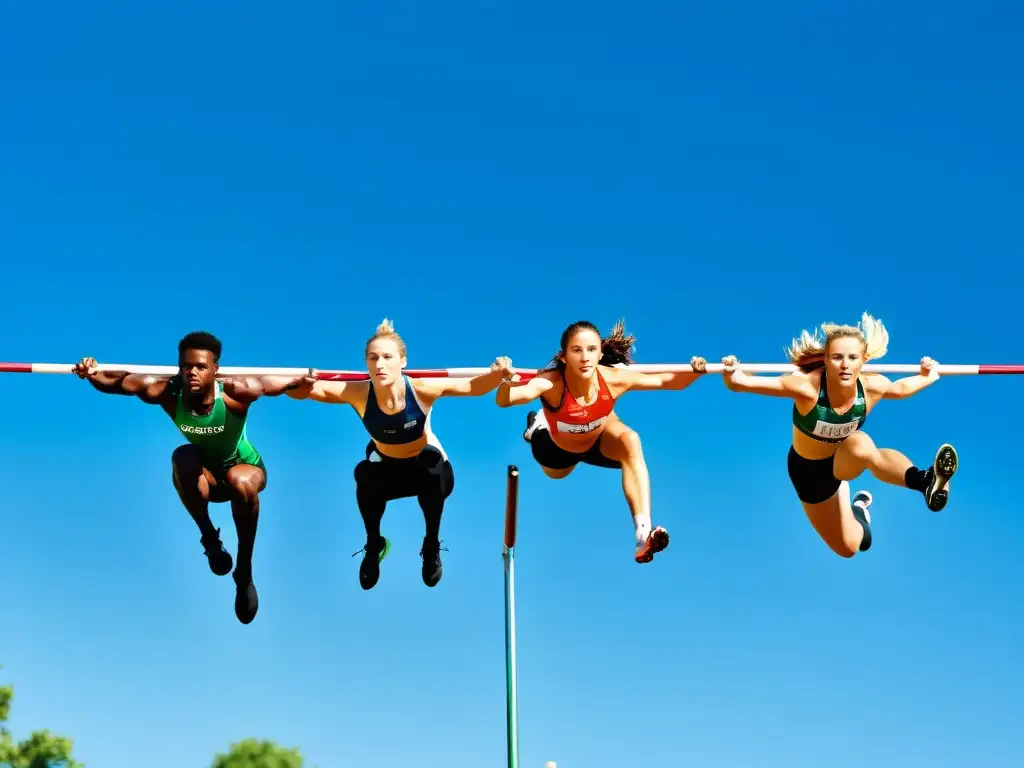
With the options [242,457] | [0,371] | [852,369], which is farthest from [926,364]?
[0,371]

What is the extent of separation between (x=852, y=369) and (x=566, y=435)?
280 cm

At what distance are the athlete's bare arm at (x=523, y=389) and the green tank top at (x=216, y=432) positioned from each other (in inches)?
94.8

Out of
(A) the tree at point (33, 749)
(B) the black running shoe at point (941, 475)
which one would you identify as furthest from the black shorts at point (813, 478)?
(A) the tree at point (33, 749)

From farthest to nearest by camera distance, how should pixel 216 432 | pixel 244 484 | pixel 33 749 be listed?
1. pixel 33 749
2. pixel 216 432
3. pixel 244 484

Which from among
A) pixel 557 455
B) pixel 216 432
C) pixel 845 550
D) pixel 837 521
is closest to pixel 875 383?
pixel 837 521

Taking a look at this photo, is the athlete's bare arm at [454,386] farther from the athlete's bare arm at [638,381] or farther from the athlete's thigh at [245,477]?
the athlete's thigh at [245,477]

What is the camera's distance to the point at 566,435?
43.8 ft

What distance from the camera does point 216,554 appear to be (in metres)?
12.9

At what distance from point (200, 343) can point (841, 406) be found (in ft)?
20.0

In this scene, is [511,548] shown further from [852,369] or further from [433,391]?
[852,369]

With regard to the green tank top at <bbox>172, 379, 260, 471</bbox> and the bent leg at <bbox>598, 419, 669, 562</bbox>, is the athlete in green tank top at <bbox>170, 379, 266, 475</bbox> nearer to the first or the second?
the green tank top at <bbox>172, 379, 260, 471</bbox>

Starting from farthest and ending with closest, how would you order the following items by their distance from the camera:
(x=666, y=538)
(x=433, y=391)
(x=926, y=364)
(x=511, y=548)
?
(x=511, y=548) → (x=926, y=364) → (x=433, y=391) → (x=666, y=538)

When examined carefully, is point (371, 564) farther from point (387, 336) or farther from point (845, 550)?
point (845, 550)

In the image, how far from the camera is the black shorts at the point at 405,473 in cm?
1315
